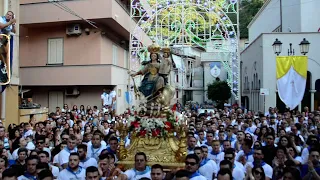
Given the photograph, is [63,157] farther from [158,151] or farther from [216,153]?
[216,153]

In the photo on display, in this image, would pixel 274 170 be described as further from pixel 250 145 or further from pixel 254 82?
pixel 254 82

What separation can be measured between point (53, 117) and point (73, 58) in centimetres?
689

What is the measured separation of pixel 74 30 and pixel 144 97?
38.0 ft

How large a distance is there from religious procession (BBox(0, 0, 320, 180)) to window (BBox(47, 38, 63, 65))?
5 cm

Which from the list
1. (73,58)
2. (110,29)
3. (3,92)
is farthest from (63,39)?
(3,92)

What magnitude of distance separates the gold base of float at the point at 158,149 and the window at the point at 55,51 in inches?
492

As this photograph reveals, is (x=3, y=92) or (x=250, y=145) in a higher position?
(x=3, y=92)

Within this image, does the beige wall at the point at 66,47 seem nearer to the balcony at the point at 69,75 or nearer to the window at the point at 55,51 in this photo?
the window at the point at 55,51

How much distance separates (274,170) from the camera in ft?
21.8

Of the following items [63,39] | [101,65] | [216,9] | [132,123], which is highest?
[216,9]

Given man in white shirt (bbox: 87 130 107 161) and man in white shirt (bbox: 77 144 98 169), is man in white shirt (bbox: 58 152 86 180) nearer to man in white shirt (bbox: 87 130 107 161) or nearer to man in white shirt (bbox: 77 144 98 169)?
man in white shirt (bbox: 77 144 98 169)

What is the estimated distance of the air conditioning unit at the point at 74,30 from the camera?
19.2m

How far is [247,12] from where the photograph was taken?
50438 millimetres

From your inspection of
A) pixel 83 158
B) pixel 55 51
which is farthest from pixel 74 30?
pixel 83 158
